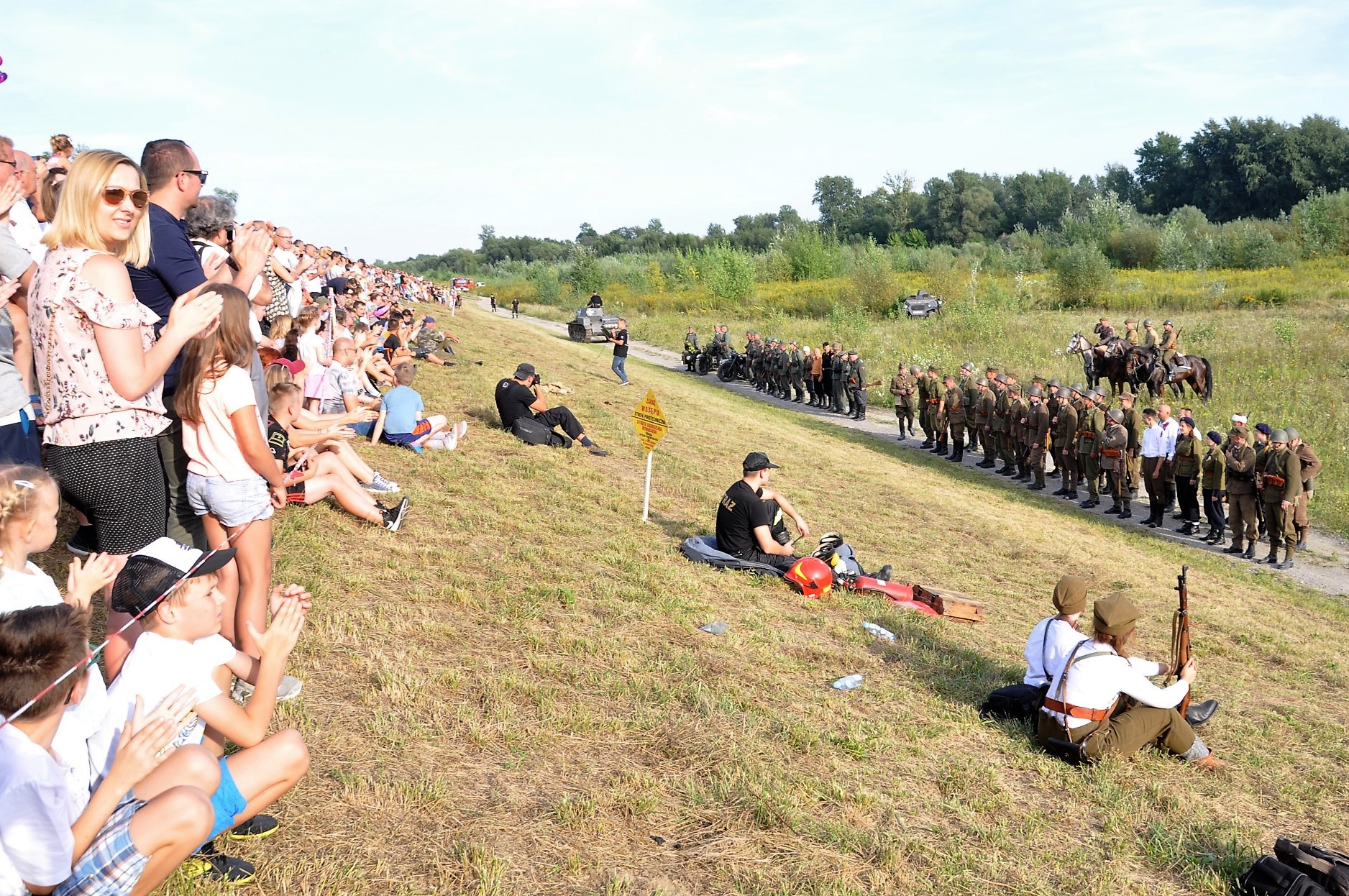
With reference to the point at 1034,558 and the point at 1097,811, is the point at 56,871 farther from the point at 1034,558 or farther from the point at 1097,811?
the point at 1034,558

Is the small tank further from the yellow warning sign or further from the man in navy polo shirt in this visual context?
the man in navy polo shirt

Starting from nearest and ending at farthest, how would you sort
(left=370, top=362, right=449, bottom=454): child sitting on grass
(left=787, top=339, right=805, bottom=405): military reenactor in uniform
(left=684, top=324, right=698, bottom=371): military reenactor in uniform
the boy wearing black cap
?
the boy wearing black cap → (left=370, top=362, right=449, bottom=454): child sitting on grass → (left=787, top=339, right=805, bottom=405): military reenactor in uniform → (left=684, top=324, right=698, bottom=371): military reenactor in uniform

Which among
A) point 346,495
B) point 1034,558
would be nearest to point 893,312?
point 1034,558

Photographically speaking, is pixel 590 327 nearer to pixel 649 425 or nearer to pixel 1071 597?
pixel 649 425

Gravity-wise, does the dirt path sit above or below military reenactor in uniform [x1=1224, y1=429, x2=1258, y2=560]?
below

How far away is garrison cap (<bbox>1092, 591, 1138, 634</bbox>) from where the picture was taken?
596cm

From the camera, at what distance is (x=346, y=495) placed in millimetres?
8547

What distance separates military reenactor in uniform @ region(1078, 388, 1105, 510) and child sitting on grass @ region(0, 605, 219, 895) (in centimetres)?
1708

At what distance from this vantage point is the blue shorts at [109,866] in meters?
3.00

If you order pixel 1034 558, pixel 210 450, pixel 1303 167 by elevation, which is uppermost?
pixel 1303 167

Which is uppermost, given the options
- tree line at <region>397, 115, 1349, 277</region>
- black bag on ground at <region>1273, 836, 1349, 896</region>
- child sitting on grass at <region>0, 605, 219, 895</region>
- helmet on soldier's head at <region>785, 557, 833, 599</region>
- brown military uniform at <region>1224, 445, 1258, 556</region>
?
tree line at <region>397, 115, 1349, 277</region>

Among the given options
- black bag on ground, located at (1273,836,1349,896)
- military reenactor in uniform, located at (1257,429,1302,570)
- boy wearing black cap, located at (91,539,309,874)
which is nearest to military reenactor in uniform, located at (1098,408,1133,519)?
military reenactor in uniform, located at (1257,429,1302,570)

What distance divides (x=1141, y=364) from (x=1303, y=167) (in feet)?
187

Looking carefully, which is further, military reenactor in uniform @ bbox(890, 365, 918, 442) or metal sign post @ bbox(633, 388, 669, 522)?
military reenactor in uniform @ bbox(890, 365, 918, 442)
